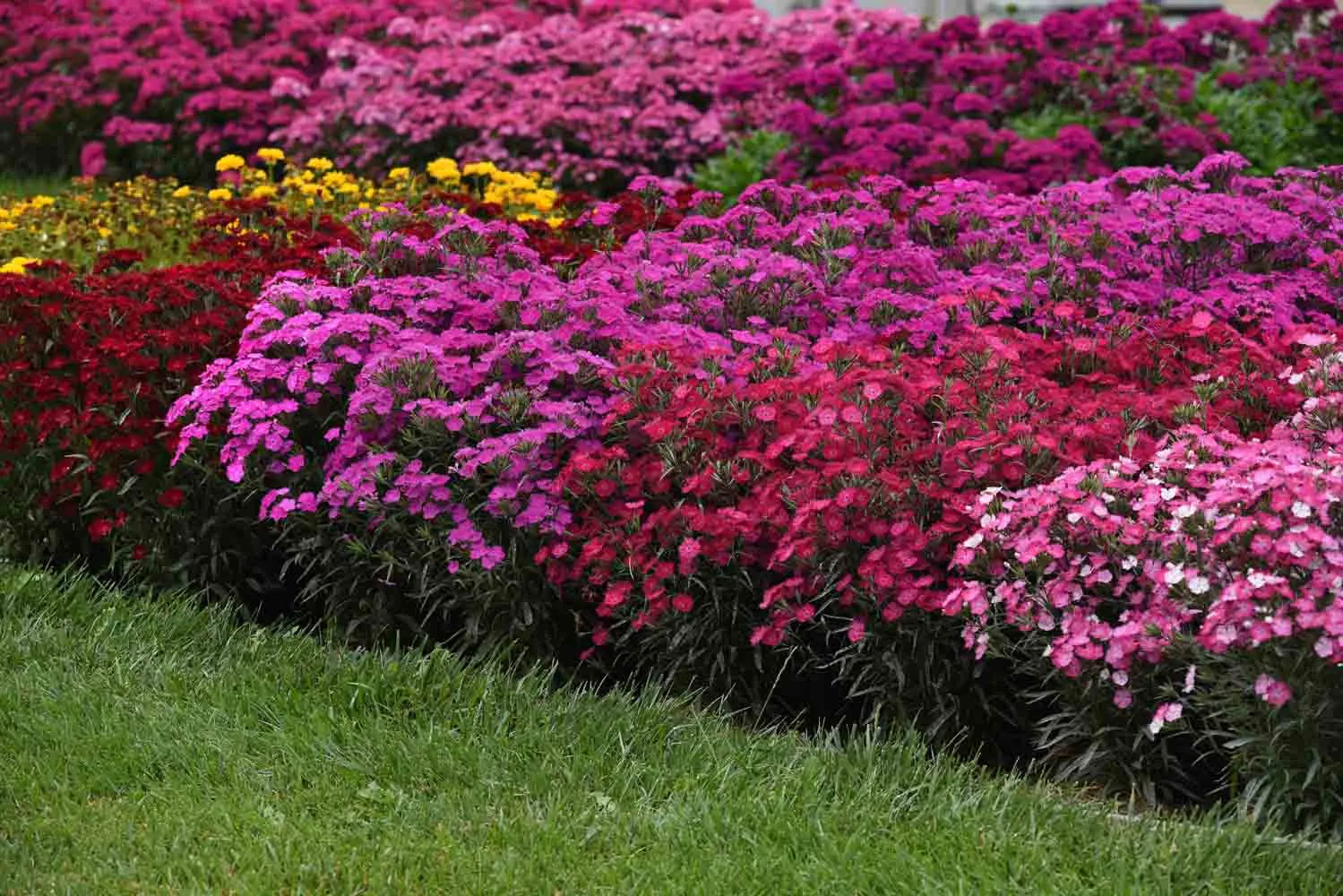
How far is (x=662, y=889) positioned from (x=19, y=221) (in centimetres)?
630

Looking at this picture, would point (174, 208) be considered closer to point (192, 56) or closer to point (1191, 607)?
point (192, 56)

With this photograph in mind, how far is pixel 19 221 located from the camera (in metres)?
8.60

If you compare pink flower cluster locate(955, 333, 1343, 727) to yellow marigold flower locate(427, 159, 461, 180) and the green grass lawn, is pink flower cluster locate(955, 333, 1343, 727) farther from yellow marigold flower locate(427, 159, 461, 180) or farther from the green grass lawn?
yellow marigold flower locate(427, 159, 461, 180)

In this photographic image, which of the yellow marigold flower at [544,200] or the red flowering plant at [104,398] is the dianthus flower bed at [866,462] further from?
the yellow marigold flower at [544,200]

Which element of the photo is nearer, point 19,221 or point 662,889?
point 662,889

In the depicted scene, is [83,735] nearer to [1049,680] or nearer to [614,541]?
[614,541]

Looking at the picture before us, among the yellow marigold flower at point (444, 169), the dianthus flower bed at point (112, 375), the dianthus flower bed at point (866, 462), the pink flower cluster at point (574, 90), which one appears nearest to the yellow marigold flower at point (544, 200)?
the yellow marigold flower at point (444, 169)

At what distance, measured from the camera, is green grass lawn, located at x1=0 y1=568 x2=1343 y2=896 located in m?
3.59

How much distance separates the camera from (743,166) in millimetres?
10039

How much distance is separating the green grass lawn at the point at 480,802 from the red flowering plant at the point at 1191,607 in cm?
20

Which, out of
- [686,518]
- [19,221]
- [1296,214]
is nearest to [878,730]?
[686,518]

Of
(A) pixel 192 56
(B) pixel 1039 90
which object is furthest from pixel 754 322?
(A) pixel 192 56

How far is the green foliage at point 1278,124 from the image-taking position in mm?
9273

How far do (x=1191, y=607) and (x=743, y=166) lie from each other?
6.53 m
